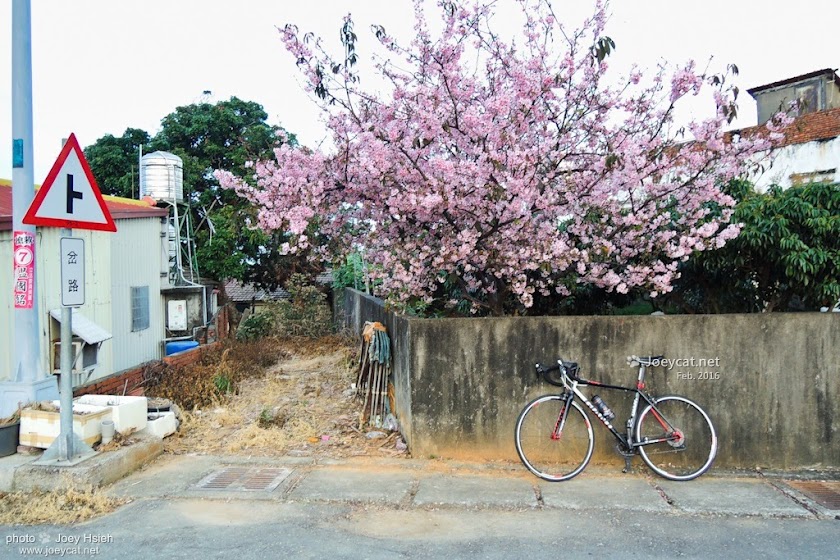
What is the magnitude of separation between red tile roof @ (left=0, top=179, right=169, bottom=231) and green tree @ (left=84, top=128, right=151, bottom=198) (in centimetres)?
820

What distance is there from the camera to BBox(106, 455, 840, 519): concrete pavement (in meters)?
4.87

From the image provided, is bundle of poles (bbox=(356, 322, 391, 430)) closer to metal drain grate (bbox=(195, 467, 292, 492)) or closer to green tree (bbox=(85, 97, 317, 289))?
metal drain grate (bbox=(195, 467, 292, 492))

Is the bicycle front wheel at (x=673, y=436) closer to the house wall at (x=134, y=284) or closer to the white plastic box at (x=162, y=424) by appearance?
the white plastic box at (x=162, y=424)

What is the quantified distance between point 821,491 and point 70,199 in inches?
263

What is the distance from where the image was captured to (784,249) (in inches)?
238

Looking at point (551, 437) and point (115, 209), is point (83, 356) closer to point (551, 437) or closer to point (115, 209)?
point (115, 209)

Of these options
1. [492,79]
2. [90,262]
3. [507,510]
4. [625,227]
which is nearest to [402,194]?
[492,79]

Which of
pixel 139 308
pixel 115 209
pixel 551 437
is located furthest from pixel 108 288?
pixel 551 437

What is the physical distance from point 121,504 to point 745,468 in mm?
5374

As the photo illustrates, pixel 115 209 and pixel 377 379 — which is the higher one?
pixel 115 209

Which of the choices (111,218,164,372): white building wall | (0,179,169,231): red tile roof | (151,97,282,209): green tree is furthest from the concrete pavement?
(151,97,282,209): green tree

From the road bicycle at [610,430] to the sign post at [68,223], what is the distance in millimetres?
3862

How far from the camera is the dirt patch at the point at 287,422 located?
250 inches

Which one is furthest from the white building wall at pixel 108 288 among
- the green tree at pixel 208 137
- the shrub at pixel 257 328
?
the green tree at pixel 208 137
